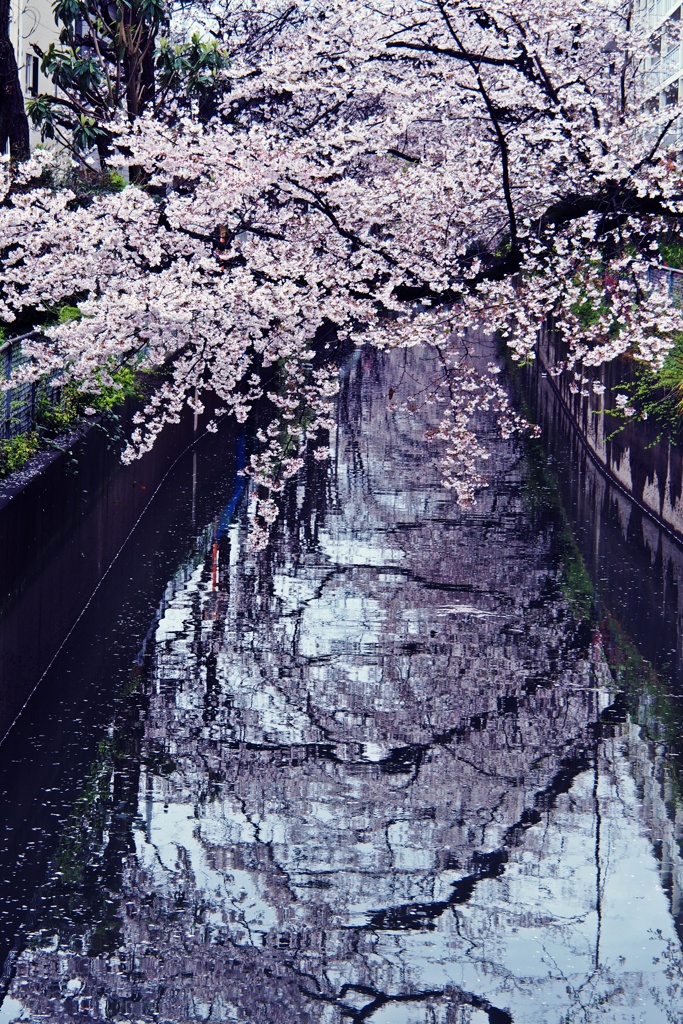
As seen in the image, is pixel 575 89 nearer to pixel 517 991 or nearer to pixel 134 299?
pixel 134 299

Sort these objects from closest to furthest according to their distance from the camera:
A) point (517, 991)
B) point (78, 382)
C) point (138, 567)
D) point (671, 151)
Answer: point (517, 991), point (671, 151), point (78, 382), point (138, 567)

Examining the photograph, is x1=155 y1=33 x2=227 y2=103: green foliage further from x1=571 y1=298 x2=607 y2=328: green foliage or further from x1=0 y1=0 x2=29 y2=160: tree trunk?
x1=571 y1=298 x2=607 y2=328: green foliage

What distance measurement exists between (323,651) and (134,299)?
12.7ft

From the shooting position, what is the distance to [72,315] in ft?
64.6

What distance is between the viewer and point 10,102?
21.6 metres

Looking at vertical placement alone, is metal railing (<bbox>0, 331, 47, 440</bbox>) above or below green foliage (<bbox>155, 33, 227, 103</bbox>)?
below

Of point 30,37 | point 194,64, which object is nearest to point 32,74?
point 30,37

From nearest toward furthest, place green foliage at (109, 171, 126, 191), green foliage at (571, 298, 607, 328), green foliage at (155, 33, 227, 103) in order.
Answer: green foliage at (571, 298, 607, 328) < green foliage at (155, 33, 227, 103) < green foliage at (109, 171, 126, 191)

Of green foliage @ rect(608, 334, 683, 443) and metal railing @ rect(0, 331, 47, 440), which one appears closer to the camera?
metal railing @ rect(0, 331, 47, 440)

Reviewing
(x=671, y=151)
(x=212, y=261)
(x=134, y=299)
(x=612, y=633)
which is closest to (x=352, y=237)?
(x=212, y=261)

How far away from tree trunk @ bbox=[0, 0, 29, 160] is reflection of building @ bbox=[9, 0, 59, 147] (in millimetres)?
25533

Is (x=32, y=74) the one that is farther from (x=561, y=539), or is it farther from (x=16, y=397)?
(x=16, y=397)

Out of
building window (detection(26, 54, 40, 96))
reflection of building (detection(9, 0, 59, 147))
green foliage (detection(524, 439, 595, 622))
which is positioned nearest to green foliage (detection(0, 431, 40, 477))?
green foliage (detection(524, 439, 595, 622))

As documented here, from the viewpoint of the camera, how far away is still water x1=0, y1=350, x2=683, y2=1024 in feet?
22.7
